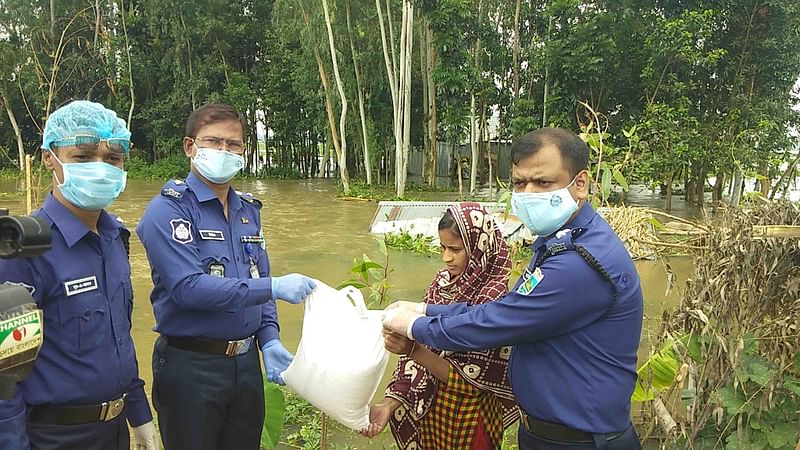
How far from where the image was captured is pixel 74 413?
5.57 ft

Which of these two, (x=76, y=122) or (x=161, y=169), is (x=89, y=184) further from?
(x=161, y=169)

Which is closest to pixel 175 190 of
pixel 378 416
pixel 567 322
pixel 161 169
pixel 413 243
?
pixel 378 416

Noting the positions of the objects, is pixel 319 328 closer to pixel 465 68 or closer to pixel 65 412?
pixel 65 412

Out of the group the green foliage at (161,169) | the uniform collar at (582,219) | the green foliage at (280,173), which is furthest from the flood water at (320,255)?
the green foliage at (280,173)

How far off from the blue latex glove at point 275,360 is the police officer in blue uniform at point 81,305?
1.44 ft

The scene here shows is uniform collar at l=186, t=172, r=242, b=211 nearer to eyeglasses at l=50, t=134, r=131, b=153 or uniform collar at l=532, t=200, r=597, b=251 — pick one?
eyeglasses at l=50, t=134, r=131, b=153

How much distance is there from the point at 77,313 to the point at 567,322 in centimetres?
137

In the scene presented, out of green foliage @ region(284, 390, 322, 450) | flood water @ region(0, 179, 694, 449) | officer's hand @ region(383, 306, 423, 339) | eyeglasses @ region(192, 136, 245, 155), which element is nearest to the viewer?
officer's hand @ region(383, 306, 423, 339)

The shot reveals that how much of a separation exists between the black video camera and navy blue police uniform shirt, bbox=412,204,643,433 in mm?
1099

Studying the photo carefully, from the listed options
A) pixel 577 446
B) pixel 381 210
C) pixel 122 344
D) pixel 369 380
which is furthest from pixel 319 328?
pixel 381 210

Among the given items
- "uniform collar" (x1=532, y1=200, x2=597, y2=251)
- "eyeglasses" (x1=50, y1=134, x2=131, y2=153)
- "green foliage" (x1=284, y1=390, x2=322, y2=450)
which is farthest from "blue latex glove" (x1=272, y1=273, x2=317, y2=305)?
"green foliage" (x1=284, y1=390, x2=322, y2=450)

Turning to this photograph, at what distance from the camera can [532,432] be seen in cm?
182

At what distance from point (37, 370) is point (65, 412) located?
0.15 meters

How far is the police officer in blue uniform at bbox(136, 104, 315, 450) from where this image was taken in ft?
6.59
